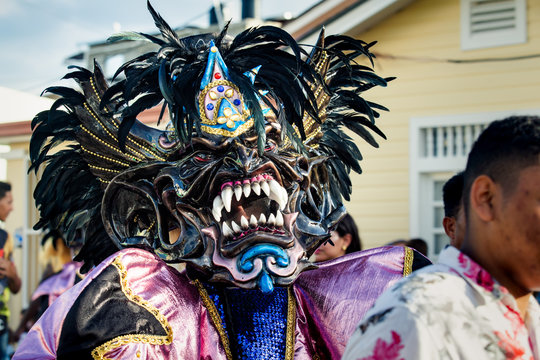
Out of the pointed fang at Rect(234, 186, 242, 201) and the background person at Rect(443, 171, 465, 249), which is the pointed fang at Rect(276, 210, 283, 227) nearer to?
the pointed fang at Rect(234, 186, 242, 201)

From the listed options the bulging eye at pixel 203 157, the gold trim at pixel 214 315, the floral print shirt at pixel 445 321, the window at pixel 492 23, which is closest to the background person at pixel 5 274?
the gold trim at pixel 214 315

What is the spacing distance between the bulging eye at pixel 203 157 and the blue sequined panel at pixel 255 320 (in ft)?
1.55

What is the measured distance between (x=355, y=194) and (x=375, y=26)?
69.0 inches

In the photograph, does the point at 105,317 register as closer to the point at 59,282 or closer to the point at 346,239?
the point at 346,239

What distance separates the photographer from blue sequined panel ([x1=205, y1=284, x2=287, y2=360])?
8.77 feet

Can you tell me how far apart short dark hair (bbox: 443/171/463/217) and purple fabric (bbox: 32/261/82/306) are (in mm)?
3306

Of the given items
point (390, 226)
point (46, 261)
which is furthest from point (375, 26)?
point (46, 261)

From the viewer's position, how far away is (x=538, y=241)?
1.61 metres

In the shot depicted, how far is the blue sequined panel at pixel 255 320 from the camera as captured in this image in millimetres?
2672

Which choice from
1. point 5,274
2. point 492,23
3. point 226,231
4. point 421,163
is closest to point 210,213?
point 226,231

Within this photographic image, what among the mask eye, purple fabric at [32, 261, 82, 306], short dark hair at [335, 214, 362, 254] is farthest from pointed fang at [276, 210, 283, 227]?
purple fabric at [32, 261, 82, 306]

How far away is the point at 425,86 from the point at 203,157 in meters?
5.16

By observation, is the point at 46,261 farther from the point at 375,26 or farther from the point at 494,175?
the point at 494,175

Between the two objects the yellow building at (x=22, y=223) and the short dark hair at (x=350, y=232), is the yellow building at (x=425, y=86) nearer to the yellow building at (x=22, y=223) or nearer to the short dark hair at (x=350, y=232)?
the short dark hair at (x=350, y=232)
